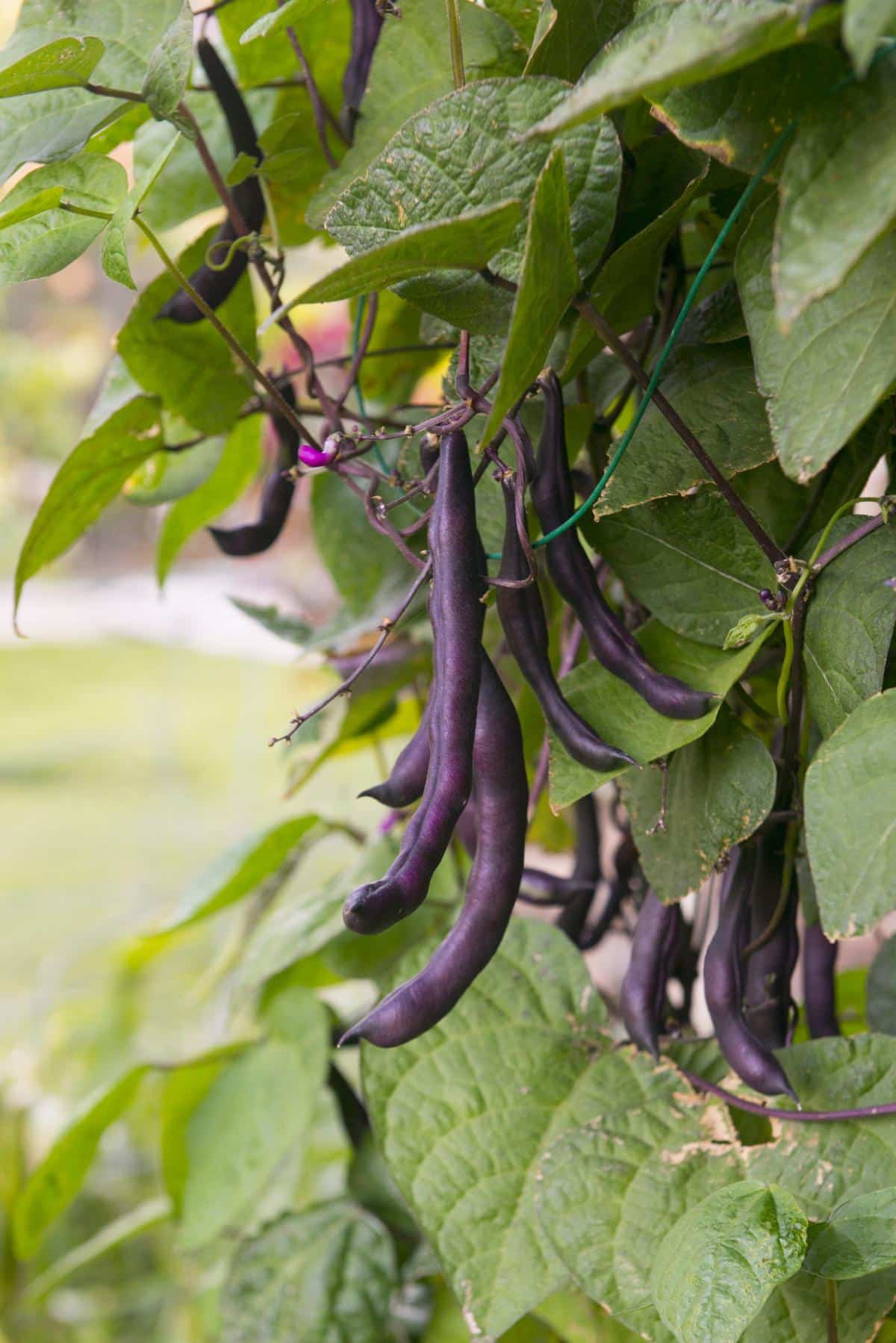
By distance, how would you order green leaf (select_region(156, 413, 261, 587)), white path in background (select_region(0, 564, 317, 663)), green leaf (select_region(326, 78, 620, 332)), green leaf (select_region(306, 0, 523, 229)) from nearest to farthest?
green leaf (select_region(326, 78, 620, 332))
green leaf (select_region(306, 0, 523, 229))
green leaf (select_region(156, 413, 261, 587))
white path in background (select_region(0, 564, 317, 663))

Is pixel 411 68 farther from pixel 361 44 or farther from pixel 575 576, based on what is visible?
pixel 575 576

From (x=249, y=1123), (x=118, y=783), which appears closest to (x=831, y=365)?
(x=249, y=1123)

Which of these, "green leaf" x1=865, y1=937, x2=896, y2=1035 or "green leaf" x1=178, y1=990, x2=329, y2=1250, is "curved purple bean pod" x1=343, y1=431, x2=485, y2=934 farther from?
"green leaf" x1=178, y1=990, x2=329, y2=1250

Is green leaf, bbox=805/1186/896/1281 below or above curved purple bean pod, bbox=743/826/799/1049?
below

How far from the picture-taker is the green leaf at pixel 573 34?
0.34 m

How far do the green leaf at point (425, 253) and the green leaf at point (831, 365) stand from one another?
0.26 ft

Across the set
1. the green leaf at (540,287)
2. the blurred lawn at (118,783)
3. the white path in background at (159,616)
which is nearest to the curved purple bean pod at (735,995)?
the green leaf at (540,287)

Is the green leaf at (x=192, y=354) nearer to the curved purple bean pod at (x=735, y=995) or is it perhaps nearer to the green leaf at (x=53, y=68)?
the green leaf at (x=53, y=68)

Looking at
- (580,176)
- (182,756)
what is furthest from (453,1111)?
(182,756)

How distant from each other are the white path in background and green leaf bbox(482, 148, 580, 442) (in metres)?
3.65

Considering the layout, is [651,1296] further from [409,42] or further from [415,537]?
[409,42]

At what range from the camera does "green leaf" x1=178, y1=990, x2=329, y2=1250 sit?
2.04 feet

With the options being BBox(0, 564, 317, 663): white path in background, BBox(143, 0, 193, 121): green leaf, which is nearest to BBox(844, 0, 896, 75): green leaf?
BBox(143, 0, 193, 121): green leaf

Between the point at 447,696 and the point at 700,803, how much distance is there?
117 mm
